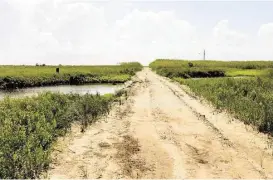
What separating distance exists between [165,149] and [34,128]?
3.84 meters

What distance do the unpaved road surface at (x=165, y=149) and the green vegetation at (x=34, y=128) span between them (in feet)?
1.36

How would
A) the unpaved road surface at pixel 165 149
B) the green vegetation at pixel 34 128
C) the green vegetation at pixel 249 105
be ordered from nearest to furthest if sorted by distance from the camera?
the green vegetation at pixel 34 128
the unpaved road surface at pixel 165 149
the green vegetation at pixel 249 105

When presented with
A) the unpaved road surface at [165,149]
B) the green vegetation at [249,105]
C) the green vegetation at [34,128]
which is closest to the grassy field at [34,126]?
the green vegetation at [34,128]

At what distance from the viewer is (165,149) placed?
1033 cm

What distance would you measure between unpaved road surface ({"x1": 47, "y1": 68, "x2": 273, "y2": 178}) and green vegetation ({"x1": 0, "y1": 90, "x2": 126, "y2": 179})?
41 centimetres

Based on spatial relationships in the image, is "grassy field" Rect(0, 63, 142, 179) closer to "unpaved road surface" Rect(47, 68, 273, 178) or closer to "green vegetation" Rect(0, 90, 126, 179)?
"green vegetation" Rect(0, 90, 126, 179)

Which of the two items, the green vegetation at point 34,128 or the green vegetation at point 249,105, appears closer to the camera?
the green vegetation at point 34,128

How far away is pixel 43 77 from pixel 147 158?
125ft

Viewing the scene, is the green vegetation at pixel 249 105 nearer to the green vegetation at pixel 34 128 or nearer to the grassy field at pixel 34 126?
the grassy field at pixel 34 126

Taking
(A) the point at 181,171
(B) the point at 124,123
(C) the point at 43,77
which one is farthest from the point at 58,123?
(C) the point at 43,77

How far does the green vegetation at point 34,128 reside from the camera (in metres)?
8.08

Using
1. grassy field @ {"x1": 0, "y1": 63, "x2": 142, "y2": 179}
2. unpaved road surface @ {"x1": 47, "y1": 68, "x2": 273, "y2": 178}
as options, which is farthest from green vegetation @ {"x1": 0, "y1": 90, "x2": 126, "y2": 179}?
unpaved road surface @ {"x1": 47, "y1": 68, "x2": 273, "y2": 178}

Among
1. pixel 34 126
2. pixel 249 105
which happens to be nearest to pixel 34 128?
pixel 34 126

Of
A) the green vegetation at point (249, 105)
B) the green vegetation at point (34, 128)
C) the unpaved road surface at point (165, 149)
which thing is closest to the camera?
the green vegetation at point (34, 128)
